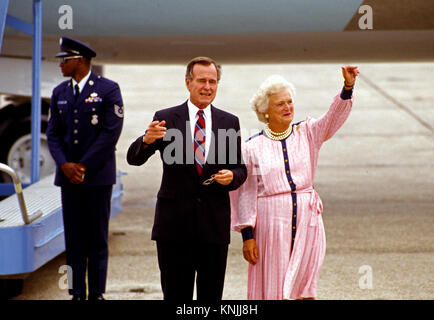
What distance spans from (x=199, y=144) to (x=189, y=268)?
0.61 metres

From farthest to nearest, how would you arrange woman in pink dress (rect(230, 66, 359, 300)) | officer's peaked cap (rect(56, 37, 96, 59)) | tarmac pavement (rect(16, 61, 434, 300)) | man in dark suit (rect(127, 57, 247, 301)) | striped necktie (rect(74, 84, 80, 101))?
tarmac pavement (rect(16, 61, 434, 300)) < striped necktie (rect(74, 84, 80, 101)) < officer's peaked cap (rect(56, 37, 96, 59)) < woman in pink dress (rect(230, 66, 359, 300)) < man in dark suit (rect(127, 57, 247, 301))

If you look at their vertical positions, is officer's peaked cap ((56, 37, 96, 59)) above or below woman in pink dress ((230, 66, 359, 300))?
above

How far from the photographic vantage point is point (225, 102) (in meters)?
18.1

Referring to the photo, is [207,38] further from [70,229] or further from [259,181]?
[259,181]

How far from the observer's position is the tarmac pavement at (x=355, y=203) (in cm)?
562

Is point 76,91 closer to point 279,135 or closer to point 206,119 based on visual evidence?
point 206,119

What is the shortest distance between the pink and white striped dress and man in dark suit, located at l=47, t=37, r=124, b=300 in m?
1.32

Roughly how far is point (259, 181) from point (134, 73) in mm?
20756

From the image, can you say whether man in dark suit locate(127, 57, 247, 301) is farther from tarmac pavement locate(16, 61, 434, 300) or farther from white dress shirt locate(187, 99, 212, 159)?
tarmac pavement locate(16, 61, 434, 300)

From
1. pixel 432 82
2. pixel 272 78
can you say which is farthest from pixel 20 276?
pixel 432 82

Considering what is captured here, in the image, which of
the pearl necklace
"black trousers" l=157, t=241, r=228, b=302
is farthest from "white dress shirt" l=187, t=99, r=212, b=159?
"black trousers" l=157, t=241, r=228, b=302

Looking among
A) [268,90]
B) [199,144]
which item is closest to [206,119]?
[199,144]

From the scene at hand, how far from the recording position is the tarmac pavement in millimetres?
5617

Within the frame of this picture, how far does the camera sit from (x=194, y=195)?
11.3 feet
